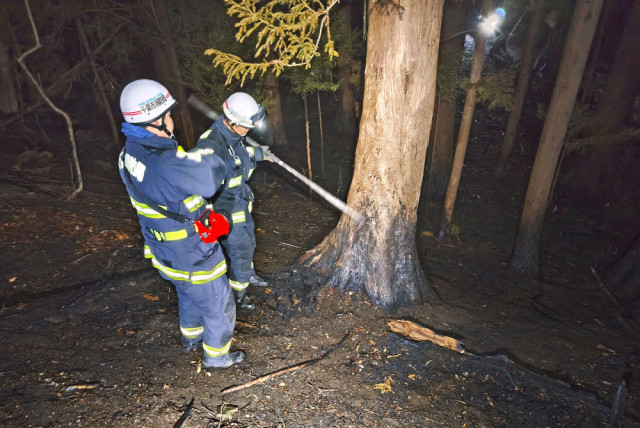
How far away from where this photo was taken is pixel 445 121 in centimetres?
1043

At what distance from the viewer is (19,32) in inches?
469

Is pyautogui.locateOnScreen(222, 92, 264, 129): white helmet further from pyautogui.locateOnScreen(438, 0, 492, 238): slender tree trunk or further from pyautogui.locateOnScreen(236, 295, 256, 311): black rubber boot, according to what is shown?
pyautogui.locateOnScreen(438, 0, 492, 238): slender tree trunk

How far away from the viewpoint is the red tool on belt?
3.20 metres

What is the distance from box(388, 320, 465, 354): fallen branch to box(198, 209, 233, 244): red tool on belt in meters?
2.26

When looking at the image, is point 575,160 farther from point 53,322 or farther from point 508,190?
point 53,322

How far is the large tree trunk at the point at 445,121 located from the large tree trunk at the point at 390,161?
5449 mm

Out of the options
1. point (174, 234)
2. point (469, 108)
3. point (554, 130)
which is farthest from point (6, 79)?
point (554, 130)

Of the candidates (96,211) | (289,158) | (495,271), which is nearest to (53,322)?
(96,211)

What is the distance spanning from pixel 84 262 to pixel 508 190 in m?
12.8

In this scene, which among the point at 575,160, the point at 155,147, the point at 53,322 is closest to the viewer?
the point at 155,147

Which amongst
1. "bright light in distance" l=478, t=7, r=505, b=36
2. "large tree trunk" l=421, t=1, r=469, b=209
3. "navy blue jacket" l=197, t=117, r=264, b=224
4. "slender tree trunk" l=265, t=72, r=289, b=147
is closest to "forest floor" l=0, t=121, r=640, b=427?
"navy blue jacket" l=197, t=117, r=264, b=224

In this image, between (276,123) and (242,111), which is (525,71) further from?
(242,111)

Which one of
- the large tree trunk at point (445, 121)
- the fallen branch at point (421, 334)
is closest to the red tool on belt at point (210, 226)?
the fallen branch at point (421, 334)

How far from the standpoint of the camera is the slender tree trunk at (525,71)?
11602 mm
